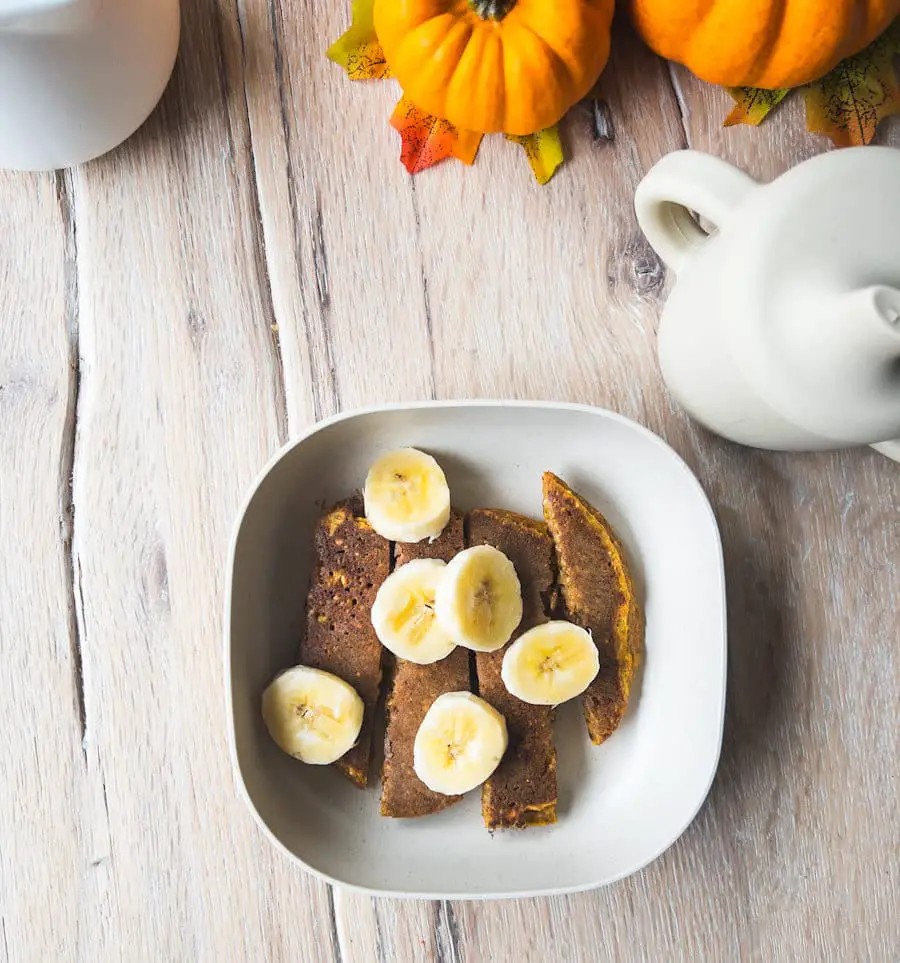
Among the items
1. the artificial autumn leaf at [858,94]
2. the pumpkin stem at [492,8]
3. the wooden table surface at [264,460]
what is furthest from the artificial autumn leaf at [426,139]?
the artificial autumn leaf at [858,94]

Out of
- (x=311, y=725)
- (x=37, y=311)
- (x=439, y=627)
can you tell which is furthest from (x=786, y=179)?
(x=37, y=311)

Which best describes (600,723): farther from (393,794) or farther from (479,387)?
(479,387)

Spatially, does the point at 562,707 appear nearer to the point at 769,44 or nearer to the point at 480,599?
the point at 480,599

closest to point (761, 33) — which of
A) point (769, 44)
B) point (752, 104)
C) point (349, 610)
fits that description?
point (769, 44)

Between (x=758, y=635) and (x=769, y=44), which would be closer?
(x=769, y=44)

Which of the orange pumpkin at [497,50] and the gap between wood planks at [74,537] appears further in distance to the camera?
the gap between wood planks at [74,537]

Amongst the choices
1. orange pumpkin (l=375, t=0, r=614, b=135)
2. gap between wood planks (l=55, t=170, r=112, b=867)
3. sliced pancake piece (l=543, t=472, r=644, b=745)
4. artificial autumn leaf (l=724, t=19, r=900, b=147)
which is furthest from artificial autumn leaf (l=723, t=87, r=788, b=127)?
gap between wood planks (l=55, t=170, r=112, b=867)

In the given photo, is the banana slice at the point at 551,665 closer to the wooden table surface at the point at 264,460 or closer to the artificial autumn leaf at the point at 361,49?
the wooden table surface at the point at 264,460
